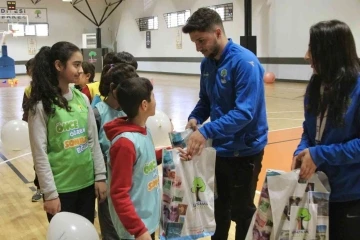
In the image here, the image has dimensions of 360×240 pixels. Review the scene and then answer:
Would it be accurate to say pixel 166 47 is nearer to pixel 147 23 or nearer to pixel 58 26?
pixel 147 23

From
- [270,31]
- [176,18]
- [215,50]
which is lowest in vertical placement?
[215,50]

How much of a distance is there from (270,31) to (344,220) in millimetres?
13311

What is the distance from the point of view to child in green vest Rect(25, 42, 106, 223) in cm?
208

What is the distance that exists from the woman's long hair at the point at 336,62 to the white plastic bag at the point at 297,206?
294mm

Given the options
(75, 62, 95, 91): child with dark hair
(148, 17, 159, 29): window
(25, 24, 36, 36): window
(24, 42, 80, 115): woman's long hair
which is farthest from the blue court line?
(25, 24, 36, 36): window

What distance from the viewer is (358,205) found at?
5.79ft

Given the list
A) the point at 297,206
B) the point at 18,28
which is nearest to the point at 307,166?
the point at 297,206

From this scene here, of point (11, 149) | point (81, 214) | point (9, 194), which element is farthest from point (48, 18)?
point (81, 214)

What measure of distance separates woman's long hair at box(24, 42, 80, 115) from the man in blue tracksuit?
0.67 m

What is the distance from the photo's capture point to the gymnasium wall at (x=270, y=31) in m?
12.5

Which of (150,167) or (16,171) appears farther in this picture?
(16,171)

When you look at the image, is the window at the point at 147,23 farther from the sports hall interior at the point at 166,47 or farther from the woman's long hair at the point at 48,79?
the woman's long hair at the point at 48,79

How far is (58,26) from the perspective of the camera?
74.0 ft

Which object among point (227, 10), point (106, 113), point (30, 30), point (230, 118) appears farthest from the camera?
point (30, 30)
